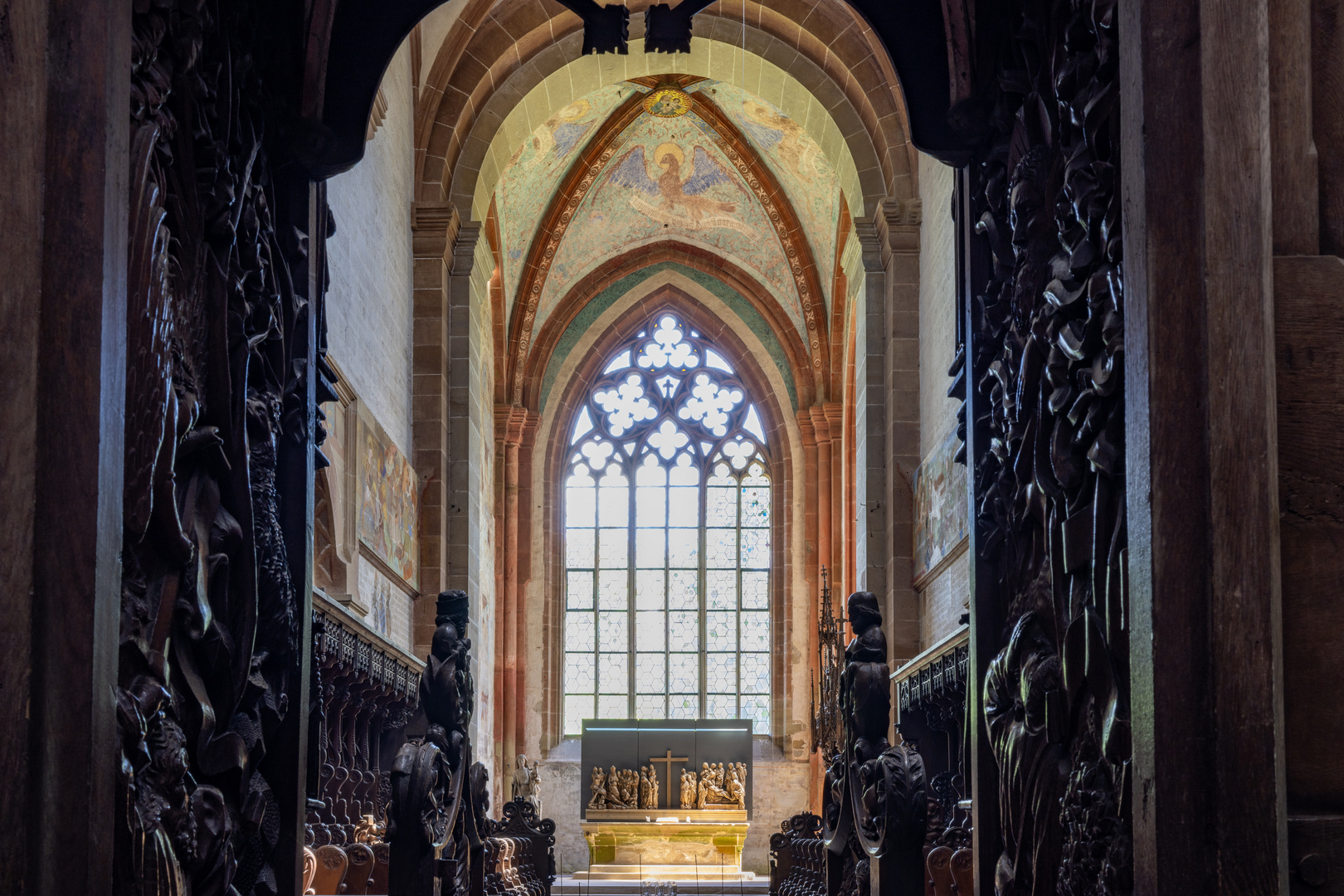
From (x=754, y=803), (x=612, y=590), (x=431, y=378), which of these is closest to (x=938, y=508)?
(x=431, y=378)

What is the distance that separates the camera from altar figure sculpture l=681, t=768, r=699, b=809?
1898 cm

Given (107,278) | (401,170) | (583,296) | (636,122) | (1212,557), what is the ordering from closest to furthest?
(1212,557)
(107,278)
(401,170)
(636,122)
(583,296)

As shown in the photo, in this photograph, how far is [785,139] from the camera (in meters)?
19.6

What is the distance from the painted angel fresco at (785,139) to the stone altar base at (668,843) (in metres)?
8.16

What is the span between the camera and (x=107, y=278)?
8.25 ft

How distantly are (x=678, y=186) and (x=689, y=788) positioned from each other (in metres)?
8.25

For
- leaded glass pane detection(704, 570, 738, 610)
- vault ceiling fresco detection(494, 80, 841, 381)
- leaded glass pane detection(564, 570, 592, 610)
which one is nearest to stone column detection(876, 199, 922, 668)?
vault ceiling fresco detection(494, 80, 841, 381)

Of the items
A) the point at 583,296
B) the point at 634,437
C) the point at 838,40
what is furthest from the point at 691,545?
the point at 838,40

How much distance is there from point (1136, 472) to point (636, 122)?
1844cm

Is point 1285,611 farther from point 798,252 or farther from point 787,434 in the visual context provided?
point 787,434

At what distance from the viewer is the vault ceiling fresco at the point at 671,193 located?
64.0ft

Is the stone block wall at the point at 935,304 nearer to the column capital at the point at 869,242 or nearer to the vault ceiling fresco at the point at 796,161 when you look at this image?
the column capital at the point at 869,242

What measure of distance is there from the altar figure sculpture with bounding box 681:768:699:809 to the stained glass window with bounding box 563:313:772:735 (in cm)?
379

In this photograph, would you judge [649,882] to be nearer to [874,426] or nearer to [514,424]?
[874,426]
